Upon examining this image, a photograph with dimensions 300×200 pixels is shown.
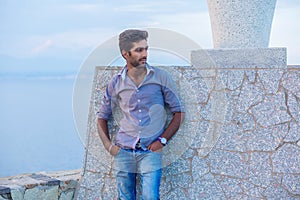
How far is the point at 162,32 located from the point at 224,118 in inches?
39.6

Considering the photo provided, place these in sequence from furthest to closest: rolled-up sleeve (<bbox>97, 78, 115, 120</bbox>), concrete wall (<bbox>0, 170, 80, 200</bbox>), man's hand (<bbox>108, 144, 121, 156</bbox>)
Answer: concrete wall (<bbox>0, 170, 80, 200</bbox>), rolled-up sleeve (<bbox>97, 78, 115, 120</bbox>), man's hand (<bbox>108, 144, 121, 156</bbox>)

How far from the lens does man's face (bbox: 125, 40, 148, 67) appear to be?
15.0ft

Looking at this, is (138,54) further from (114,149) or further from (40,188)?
(40,188)

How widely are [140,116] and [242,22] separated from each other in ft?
5.49

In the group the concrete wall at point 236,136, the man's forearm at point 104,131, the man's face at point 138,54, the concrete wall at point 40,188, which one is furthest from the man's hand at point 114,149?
the concrete wall at point 40,188

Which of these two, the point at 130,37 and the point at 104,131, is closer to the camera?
the point at 130,37

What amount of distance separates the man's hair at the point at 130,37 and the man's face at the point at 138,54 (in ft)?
0.10

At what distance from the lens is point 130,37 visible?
181 inches

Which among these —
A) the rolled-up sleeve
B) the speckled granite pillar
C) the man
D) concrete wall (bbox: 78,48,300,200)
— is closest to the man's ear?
the man

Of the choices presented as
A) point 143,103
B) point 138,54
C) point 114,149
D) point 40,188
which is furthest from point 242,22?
point 40,188

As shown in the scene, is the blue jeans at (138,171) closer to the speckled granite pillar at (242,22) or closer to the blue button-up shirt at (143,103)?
the blue button-up shirt at (143,103)

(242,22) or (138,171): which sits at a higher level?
(242,22)

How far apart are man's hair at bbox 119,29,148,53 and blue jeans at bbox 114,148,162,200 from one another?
2.82ft

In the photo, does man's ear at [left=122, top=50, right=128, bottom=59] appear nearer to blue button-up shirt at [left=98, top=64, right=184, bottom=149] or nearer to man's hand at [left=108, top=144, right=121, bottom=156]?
blue button-up shirt at [left=98, top=64, right=184, bottom=149]
